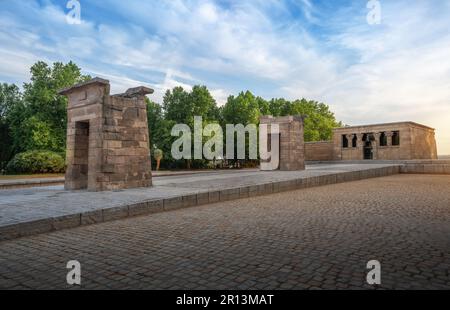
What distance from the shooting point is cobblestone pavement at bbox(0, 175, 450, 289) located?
9.42ft

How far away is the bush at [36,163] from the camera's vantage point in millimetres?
18312

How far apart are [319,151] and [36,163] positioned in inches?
1150

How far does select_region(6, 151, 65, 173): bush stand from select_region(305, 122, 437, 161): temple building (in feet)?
89.0

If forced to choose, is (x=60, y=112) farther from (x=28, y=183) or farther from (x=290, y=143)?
(x=290, y=143)

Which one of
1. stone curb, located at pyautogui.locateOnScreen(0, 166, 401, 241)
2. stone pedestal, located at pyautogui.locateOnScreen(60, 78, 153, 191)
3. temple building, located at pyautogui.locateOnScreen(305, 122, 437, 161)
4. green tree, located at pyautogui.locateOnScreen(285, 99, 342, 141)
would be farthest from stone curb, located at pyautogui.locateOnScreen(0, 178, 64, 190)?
green tree, located at pyautogui.locateOnScreen(285, 99, 342, 141)

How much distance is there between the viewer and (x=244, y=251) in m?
3.74

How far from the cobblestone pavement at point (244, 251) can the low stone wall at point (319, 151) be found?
30340 mm

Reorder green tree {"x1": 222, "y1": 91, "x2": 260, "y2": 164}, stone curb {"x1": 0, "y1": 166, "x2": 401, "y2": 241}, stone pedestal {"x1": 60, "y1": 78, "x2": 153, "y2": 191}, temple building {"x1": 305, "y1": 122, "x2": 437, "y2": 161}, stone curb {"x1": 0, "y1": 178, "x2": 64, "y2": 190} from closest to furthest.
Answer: stone curb {"x1": 0, "y1": 166, "x2": 401, "y2": 241} < stone pedestal {"x1": 60, "y1": 78, "x2": 153, "y2": 191} < stone curb {"x1": 0, "y1": 178, "x2": 64, "y2": 190} < temple building {"x1": 305, "y1": 122, "x2": 437, "y2": 161} < green tree {"x1": 222, "y1": 91, "x2": 260, "y2": 164}

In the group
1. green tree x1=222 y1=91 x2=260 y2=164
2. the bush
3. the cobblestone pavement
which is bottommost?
the cobblestone pavement

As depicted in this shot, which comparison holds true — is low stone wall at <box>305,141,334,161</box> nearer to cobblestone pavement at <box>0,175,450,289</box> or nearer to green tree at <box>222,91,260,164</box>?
green tree at <box>222,91,260,164</box>

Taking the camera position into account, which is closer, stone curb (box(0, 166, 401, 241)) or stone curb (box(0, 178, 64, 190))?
stone curb (box(0, 166, 401, 241))

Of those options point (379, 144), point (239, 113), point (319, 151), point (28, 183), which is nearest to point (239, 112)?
point (239, 113)

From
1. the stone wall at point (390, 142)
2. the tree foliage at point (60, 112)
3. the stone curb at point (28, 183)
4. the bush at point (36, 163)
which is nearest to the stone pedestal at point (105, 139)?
the stone curb at point (28, 183)
